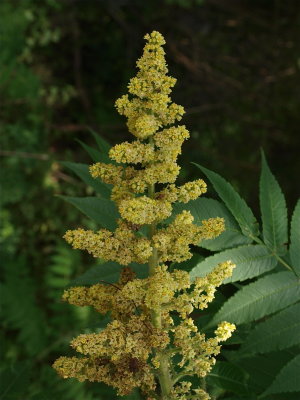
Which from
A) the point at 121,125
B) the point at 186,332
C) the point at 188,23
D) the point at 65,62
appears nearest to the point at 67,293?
the point at 186,332

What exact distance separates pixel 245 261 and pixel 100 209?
0.72 m

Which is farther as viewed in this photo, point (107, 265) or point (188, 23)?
point (188, 23)

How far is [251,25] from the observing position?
26.1 ft

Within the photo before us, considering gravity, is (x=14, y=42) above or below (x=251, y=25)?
below

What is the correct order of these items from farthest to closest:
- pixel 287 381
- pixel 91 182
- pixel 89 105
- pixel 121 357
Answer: pixel 89 105 → pixel 91 182 → pixel 287 381 → pixel 121 357

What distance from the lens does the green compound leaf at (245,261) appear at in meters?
2.36

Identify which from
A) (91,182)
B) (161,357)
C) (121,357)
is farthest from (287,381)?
(91,182)

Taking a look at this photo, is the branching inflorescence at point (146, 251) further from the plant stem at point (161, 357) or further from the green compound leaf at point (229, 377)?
the green compound leaf at point (229, 377)

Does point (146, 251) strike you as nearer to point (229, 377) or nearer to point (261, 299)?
point (261, 299)

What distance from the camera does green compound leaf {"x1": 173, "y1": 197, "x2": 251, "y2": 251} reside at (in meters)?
2.51

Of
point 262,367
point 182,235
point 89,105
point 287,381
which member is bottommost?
point 287,381

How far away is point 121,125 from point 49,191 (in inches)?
47.9

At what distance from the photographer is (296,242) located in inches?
101

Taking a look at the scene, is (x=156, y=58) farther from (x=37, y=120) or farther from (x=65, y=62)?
(x=65, y=62)
